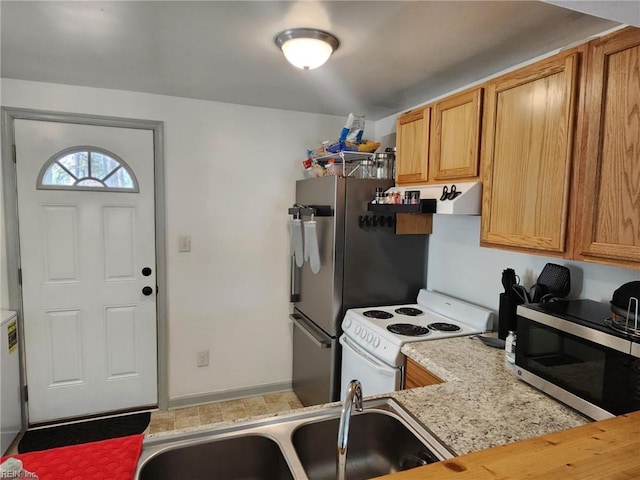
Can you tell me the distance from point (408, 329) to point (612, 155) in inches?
48.5

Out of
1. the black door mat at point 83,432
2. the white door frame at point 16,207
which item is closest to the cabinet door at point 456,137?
the white door frame at point 16,207

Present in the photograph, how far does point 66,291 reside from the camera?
2602 millimetres

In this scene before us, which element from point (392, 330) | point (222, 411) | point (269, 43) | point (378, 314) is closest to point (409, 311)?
point (378, 314)

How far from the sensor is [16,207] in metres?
2.44

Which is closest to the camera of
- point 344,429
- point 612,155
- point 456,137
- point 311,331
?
point 344,429

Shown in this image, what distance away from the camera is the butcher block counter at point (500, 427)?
66 centimetres

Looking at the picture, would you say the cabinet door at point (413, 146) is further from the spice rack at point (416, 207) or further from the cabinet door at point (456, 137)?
the spice rack at point (416, 207)

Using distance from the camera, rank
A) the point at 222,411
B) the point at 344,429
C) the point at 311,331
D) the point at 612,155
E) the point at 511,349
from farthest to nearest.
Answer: the point at 222,411 → the point at 311,331 → the point at 511,349 → the point at 612,155 → the point at 344,429

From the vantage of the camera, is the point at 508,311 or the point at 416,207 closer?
the point at 508,311

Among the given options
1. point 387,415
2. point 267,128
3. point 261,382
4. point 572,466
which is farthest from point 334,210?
point 572,466

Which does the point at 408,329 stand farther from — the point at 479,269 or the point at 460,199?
the point at 460,199

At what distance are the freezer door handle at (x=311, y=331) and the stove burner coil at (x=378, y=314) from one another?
1.07 ft

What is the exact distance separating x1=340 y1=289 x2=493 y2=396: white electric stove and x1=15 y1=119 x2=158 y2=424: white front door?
1524mm

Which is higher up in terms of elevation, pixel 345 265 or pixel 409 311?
pixel 345 265
